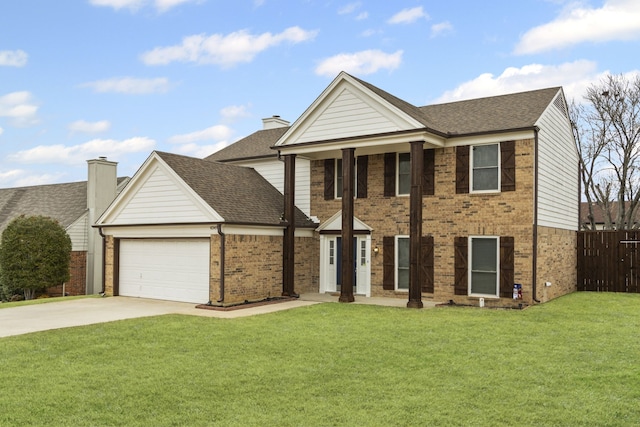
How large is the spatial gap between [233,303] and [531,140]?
9.95 meters

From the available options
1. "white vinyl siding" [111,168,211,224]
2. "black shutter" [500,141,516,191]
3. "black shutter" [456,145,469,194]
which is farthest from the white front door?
"white vinyl siding" [111,168,211,224]

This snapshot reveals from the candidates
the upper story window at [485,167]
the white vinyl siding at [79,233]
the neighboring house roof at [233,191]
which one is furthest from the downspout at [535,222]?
the white vinyl siding at [79,233]

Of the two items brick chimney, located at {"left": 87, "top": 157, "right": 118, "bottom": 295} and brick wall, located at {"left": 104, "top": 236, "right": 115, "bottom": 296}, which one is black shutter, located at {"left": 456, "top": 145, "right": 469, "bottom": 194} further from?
brick chimney, located at {"left": 87, "top": 157, "right": 118, "bottom": 295}

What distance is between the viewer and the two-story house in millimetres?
16953

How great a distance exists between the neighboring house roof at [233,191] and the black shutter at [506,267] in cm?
670

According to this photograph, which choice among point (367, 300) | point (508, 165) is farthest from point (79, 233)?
point (508, 165)

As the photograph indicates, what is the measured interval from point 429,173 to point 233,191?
21.2 ft

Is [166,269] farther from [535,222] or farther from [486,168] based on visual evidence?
[535,222]

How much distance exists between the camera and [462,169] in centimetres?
1773

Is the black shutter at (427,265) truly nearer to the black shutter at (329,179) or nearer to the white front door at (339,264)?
the white front door at (339,264)

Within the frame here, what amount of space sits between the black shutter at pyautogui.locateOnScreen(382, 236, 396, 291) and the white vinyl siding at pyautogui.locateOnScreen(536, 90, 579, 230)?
A: 183 inches

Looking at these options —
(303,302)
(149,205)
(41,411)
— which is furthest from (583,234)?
(41,411)

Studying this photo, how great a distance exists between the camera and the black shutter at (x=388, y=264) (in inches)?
744

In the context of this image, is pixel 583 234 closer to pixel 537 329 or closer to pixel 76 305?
pixel 537 329
